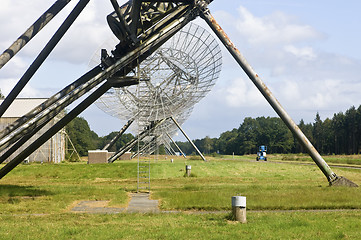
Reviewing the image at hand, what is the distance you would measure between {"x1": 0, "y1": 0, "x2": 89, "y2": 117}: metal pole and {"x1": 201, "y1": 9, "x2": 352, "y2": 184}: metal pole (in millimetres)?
7918

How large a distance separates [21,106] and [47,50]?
62.1 meters

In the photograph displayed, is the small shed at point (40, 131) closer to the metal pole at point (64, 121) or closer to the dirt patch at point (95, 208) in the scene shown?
the metal pole at point (64, 121)

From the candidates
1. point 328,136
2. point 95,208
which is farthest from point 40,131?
point 328,136

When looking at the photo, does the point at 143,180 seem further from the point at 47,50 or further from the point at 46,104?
the point at 47,50

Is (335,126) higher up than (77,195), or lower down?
higher up

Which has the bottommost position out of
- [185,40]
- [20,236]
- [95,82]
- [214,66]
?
[20,236]

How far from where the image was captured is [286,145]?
192m

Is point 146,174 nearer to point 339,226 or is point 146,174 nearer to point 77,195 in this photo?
point 77,195

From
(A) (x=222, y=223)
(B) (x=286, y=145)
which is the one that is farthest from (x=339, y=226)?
(B) (x=286, y=145)

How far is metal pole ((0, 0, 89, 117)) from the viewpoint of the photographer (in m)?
19.7

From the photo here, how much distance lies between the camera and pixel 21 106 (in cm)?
7831

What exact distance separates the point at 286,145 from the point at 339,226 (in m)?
183

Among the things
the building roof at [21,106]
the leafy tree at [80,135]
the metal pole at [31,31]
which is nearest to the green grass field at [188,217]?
the metal pole at [31,31]

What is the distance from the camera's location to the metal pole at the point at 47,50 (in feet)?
64.7
